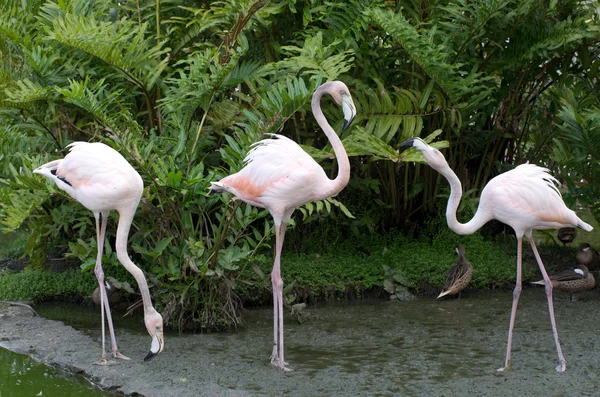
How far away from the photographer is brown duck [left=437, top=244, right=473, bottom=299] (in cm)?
774

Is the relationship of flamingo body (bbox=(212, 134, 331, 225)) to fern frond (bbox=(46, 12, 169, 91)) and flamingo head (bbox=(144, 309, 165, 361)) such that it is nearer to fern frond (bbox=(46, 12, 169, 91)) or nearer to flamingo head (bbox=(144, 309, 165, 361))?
flamingo head (bbox=(144, 309, 165, 361))

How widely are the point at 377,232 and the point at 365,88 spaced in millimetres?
1892

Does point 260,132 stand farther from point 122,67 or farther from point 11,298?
point 11,298

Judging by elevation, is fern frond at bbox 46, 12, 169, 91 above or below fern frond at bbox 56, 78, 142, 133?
above

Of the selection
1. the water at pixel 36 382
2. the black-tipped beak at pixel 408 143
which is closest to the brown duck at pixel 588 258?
the black-tipped beak at pixel 408 143

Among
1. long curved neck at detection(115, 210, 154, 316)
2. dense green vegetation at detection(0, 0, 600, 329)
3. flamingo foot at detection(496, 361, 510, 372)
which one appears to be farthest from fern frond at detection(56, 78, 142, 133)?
flamingo foot at detection(496, 361, 510, 372)

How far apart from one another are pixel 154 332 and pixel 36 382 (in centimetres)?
87

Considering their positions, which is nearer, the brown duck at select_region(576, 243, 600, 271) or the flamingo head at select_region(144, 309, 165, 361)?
the flamingo head at select_region(144, 309, 165, 361)

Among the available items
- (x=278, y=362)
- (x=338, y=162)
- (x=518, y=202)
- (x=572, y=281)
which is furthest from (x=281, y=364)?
(x=572, y=281)

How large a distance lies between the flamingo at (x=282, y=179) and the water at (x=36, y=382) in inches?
51.2

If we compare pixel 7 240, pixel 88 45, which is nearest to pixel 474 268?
pixel 88 45

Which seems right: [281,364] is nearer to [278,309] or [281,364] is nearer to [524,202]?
[278,309]

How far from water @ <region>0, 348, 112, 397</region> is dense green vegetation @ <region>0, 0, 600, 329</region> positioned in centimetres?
94

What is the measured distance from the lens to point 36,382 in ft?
18.8
